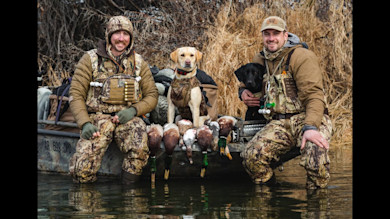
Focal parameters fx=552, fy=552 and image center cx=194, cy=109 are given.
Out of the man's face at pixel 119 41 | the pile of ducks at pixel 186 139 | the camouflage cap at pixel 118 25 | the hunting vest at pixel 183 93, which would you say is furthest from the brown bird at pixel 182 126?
the camouflage cap at pixel 118 25

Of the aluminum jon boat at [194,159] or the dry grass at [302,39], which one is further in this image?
the dry grass at [302,39]

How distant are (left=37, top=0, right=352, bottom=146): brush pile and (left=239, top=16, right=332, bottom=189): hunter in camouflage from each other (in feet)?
12.8

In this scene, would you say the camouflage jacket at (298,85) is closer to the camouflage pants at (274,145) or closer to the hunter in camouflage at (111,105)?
the camouflage pants at (274,145)

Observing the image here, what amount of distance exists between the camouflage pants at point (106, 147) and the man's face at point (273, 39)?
1693 mm

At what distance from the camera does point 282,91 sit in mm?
6023

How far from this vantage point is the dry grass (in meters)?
10.3

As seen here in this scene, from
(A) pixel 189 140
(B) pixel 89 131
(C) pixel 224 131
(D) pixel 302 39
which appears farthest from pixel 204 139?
(D) pixel 302 39

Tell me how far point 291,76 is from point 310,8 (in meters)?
5.58

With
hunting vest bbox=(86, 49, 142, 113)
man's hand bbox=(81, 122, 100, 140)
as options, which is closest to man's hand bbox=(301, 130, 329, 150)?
hunting vest bbox=(86, 49, 142, 113)

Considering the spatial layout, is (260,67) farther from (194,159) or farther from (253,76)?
(194,159)

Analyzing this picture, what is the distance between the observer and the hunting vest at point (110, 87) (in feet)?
20.7

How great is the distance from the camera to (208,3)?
11727mm

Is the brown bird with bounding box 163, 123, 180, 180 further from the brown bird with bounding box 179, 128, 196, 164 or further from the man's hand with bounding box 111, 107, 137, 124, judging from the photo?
the man's hand with bounding box 111, 107, 137, 124
